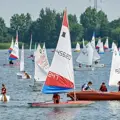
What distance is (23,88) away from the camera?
96.1 meters

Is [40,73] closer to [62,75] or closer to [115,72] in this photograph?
[115,72]

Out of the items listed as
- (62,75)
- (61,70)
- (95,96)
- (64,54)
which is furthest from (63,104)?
(95,96)

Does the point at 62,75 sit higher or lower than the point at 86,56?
lower

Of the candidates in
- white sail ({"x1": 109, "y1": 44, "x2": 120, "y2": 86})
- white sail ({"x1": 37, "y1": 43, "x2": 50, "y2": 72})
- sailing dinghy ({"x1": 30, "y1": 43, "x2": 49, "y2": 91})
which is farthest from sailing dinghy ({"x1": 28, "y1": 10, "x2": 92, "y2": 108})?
white sail ({"x1": 37, "y1": 43, "x2": 50, "y2": 72})

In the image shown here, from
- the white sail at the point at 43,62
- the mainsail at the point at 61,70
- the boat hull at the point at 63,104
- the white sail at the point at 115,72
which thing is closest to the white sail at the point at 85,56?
the white sail at the point at 43,62

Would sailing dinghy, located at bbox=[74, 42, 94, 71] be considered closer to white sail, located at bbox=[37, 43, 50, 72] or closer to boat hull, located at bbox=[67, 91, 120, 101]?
white sail, located at bbox=[37, 43, 50, 72]

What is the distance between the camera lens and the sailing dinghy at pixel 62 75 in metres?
67.2

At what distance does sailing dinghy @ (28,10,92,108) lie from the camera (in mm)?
67188

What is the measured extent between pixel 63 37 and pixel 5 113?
8281 mm

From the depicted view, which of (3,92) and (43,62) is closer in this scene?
(3,92)

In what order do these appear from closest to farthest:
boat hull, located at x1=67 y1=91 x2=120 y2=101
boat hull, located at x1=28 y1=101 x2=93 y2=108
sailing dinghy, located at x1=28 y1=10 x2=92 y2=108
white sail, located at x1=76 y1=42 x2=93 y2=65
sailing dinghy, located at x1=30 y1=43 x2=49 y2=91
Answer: boat hull, located at x1=28 y1=101 x2=93 y2=108 → sailing dinghy, located at x1=28 y1=10 x2=92 y2=108 → boat hull, located at x1=67 y1=91 x2=120 y2=101 → sailing dinghy, located at x1=30 y1=43 x2=49 y2=91 → white sail, located at x1=76 y1=42 x2=93 y2=65

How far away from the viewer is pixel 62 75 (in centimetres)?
6862

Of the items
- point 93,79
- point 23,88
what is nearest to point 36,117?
point 23,88

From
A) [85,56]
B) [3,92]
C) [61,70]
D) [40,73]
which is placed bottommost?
[3,92]
